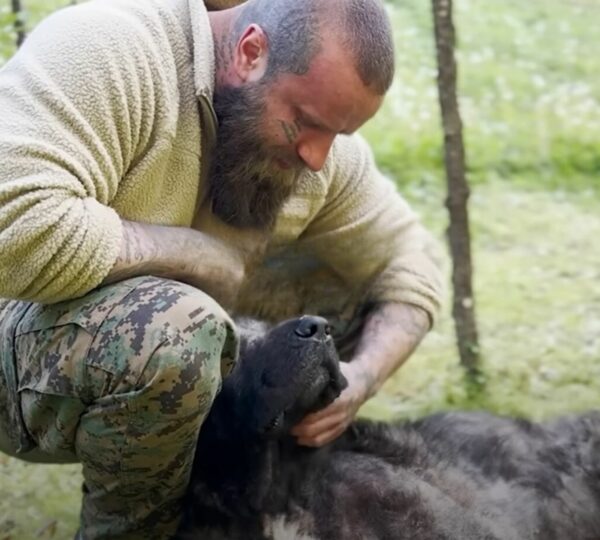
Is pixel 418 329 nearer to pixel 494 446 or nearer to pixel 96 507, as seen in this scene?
pixel 494 446

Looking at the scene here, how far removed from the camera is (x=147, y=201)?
2.76m

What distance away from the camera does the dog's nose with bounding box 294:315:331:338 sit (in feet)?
8.84

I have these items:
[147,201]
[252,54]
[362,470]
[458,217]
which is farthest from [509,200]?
[147,201]

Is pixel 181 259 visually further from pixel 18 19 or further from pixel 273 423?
pixel 18 19

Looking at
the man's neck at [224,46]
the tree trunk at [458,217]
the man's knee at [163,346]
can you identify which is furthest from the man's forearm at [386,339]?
the man's neck at [224,46]

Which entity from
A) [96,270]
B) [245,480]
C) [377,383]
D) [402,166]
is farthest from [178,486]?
[402,166]

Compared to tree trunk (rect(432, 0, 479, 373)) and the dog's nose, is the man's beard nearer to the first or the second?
the dog's nose

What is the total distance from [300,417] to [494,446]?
2.54 feet

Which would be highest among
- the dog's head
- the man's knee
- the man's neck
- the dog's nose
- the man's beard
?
the man's neck

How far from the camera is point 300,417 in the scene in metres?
2.83

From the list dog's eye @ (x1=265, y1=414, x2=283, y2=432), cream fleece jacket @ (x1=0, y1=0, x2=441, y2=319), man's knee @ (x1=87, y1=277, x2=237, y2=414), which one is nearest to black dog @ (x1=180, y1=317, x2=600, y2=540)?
dog's eye @ (x1=265, y1=414, x2=283, y2=432)

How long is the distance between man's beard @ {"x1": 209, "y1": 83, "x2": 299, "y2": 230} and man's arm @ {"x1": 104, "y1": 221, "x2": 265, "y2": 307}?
0.30 ft

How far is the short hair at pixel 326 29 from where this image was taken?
2.65m

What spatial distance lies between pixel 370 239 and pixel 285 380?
878 mm
